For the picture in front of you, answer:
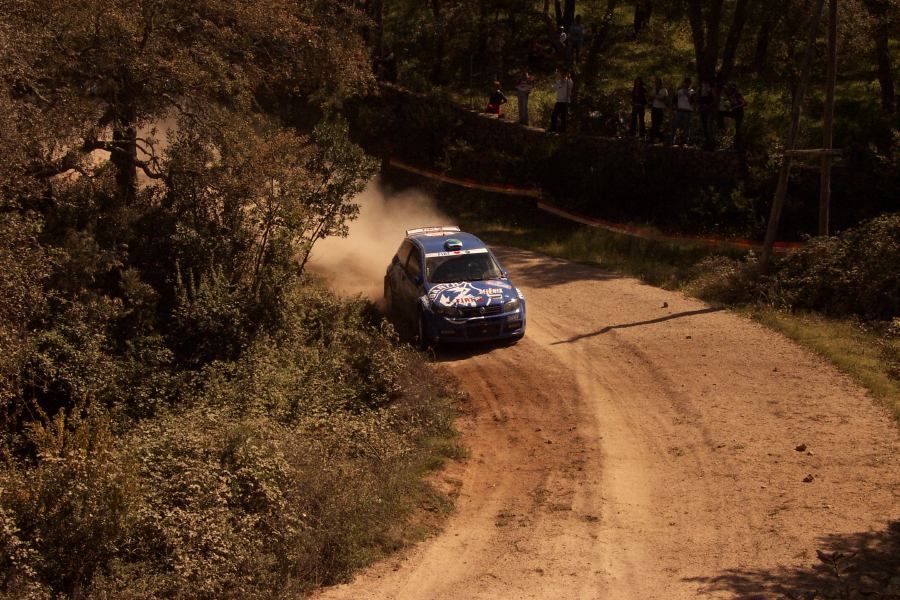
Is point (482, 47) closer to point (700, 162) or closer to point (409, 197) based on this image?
point (409, 197)

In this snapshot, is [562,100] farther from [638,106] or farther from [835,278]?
[835,278]

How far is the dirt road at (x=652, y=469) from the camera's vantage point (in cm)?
934

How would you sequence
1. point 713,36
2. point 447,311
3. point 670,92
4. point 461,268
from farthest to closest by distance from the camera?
point 670,92 < point 713,36 < point 461,268 < point 447,311

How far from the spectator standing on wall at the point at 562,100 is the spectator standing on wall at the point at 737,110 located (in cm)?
424

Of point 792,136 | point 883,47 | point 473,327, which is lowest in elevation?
point 473,327

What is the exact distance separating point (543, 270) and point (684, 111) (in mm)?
6251

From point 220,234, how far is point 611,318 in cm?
732

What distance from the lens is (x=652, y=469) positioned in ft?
38.4

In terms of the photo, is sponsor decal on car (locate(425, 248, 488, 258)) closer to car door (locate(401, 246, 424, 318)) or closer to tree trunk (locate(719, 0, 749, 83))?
car door (locate(401, 246, 424, 318))

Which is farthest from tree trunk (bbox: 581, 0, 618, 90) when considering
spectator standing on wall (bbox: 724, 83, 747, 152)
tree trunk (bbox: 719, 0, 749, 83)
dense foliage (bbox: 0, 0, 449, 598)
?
dense foliage (bbox: 0, 0, 449, 598)

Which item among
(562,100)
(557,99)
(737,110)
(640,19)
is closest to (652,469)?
(737,110)

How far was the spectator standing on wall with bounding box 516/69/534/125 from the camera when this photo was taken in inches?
1067

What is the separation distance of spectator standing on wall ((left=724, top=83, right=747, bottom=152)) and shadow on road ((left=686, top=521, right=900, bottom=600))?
15961mm

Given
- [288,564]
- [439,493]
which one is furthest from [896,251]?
[288,564]
